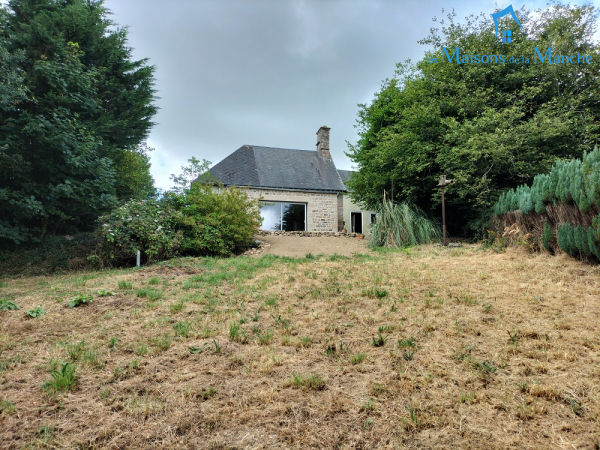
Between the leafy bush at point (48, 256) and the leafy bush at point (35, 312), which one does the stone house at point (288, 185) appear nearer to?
the leafy bush at point (48, 256)

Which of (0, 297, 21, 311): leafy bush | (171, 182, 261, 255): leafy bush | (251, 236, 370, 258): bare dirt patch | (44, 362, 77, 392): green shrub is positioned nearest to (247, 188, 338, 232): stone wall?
(251, 236, 370, 258): bare dirt patch

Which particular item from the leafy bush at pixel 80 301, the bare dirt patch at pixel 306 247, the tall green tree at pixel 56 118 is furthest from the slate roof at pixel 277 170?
the leafy bush at pixel 80 301

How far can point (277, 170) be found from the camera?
1586cm

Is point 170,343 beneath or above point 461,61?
beneath

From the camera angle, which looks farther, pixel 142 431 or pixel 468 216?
pixel 468 216

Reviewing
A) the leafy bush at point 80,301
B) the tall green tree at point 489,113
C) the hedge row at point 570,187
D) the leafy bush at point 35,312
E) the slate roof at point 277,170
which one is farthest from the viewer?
the slate roof at point 277,170

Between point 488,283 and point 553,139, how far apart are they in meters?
7.34

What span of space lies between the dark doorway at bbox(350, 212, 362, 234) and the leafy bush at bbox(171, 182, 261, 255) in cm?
960

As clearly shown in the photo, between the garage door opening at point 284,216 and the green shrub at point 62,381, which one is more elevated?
the garage door opening at point 284,216

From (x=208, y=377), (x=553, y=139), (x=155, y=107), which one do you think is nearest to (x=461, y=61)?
(x=553, y=139)

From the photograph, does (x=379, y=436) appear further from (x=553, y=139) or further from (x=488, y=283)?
(x=553, y=139)

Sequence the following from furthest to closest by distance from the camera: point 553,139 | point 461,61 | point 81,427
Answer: point 461,61
point 553,139
point 81,427

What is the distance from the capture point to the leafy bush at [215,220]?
8156mm

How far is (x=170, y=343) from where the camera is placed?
109 inches
